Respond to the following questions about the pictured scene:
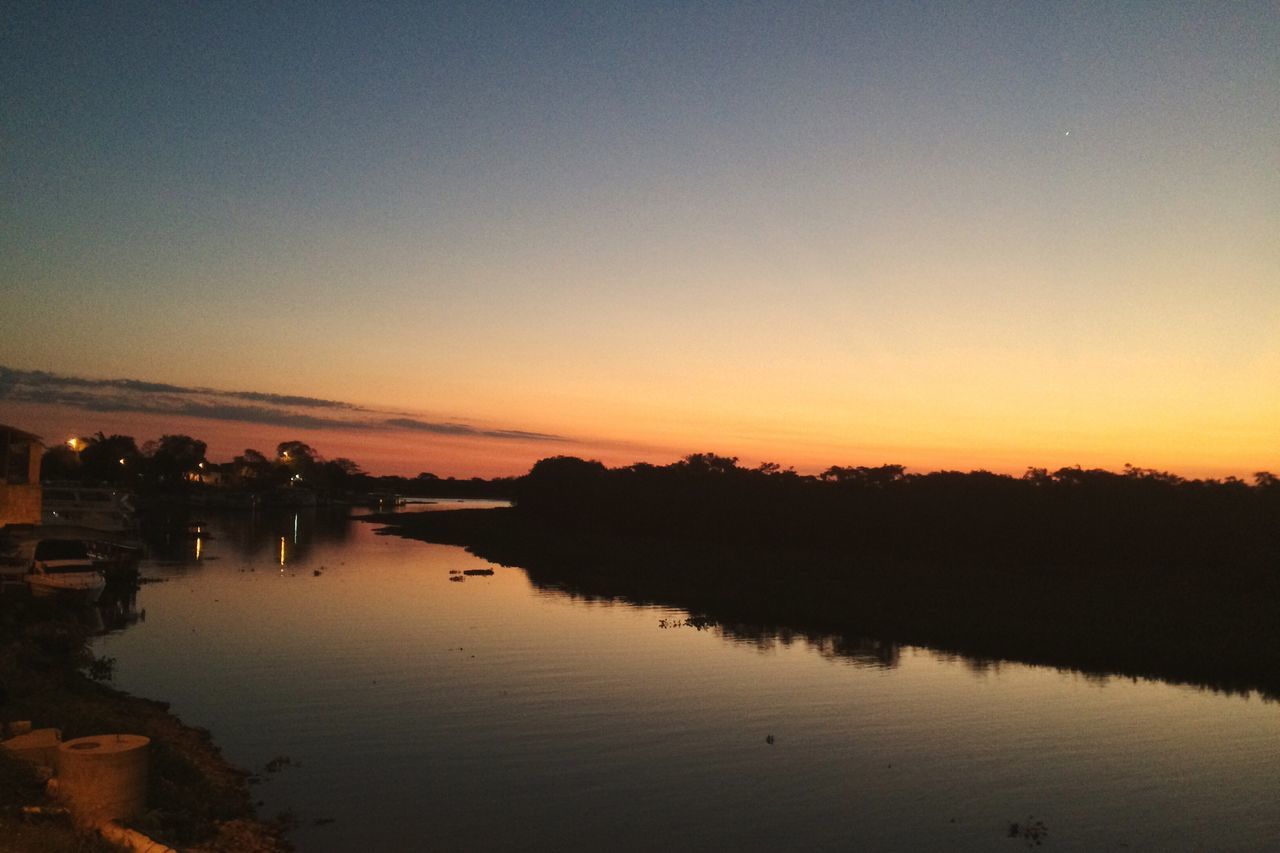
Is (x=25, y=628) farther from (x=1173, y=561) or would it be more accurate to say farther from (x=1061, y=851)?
(x=1173, y=561)

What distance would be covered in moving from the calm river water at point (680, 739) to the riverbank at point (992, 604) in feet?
11.7

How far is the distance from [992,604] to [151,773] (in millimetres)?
37953

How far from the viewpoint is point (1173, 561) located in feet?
174

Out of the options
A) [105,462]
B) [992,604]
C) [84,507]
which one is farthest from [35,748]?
[105,462]

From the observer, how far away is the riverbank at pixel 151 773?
11188 mm

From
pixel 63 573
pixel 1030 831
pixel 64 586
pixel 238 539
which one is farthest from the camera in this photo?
pixel 238 539

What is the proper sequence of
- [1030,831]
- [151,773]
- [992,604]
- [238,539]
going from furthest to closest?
[238,539] < [992,604] < [1030,831] < [151,773]

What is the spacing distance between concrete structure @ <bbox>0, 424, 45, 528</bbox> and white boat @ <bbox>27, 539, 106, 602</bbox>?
133 inches

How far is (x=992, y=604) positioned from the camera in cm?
4359

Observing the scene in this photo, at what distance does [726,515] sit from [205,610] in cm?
4950

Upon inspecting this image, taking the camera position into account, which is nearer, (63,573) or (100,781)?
(100,781)

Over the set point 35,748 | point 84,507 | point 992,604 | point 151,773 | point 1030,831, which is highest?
point 35,748

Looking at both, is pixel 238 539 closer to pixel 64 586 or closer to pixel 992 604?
pixel 64 586

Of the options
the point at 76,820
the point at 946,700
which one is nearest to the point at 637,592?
the point at 946,700
